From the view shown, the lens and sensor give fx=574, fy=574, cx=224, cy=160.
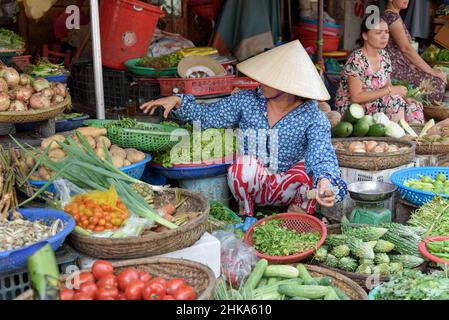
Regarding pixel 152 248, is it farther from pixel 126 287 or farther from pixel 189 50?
pixel 189 50

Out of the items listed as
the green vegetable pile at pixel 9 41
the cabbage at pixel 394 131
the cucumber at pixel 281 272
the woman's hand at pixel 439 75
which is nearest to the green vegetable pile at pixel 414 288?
the cucumber at pixel 281 272

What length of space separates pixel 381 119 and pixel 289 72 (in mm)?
1641

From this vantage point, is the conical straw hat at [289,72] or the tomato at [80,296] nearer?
the tomato at [80,296]

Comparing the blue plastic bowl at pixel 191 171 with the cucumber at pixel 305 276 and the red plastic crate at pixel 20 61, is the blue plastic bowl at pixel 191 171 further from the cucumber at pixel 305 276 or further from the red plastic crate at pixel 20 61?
the red plastic crate at pixel 20 61

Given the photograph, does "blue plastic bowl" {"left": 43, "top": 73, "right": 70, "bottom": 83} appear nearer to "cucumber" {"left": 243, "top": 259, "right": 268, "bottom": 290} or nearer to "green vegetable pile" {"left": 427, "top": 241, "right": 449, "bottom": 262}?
"cucumber" {"left": 243, "top": 259, "right": 268, "bottom": 290}

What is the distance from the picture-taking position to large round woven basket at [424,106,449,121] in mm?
6004

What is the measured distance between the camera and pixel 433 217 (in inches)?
136

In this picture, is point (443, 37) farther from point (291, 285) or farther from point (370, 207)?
point (291, 285)

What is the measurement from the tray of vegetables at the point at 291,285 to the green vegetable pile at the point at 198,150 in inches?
49.3

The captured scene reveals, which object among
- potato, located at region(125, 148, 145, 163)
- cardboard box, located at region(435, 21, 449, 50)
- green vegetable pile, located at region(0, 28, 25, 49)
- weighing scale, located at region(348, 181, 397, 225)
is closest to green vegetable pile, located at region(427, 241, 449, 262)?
weighing scale, located at region(348, 181, 397, 225)

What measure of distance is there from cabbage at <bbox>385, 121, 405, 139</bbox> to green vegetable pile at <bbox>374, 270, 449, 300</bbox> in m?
2.34

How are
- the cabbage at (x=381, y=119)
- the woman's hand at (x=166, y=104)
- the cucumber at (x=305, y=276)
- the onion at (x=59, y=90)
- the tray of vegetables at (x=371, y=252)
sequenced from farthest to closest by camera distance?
the cabbage at (x=381, y=119), the woman's hand at (x=166, y=104), the onion at (x=59, y=90), the tray of vegetables at (x=371, y=252), the cucumber at (x=305, y=276)

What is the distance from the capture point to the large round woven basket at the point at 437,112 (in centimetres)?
600

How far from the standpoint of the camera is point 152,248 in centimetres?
261
